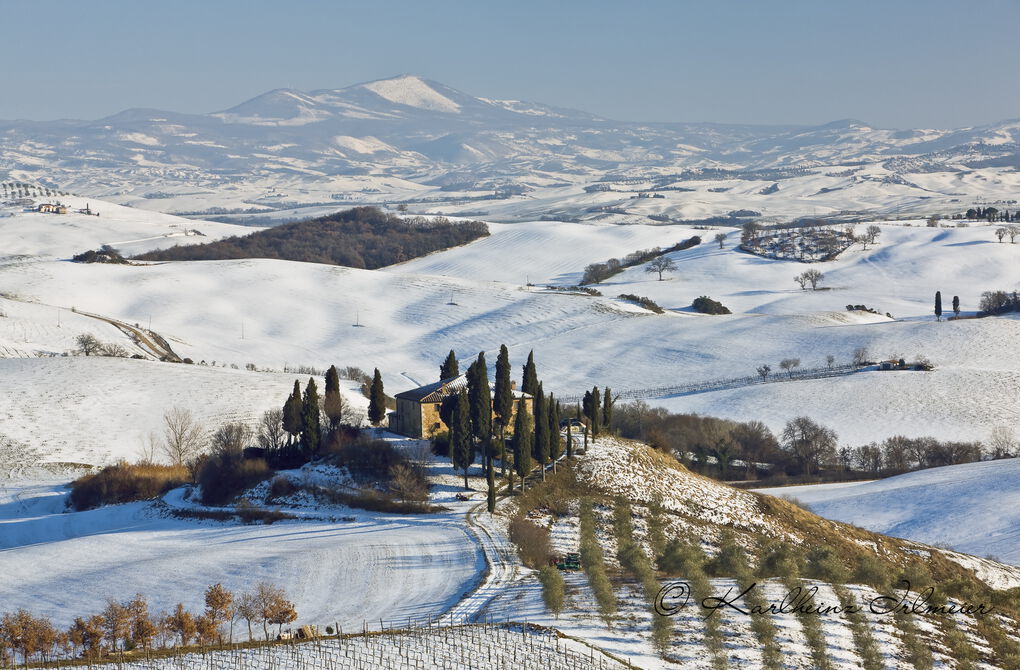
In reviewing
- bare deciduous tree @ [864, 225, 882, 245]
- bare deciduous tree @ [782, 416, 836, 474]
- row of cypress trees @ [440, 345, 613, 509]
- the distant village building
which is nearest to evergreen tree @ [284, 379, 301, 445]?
the distant village building

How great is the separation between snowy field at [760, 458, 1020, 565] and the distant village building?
55.4ft

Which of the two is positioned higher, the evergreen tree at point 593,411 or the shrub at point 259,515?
the evergreen tree at point 593,411

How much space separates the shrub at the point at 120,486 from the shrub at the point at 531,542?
18.8 metres

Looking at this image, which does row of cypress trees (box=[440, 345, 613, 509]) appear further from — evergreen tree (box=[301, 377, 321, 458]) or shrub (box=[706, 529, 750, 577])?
shrub (box=[706, 529, 750, 577])

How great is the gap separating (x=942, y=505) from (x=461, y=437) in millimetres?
23207

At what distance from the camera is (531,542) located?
4034cm

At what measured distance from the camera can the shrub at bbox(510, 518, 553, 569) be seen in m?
38.8

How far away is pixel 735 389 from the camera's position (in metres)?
87.8

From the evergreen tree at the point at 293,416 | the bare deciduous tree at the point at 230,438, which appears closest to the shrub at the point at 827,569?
the evergreen tree at the point at 293,416

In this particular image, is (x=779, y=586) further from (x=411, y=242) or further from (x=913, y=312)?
(x=411, y=242)

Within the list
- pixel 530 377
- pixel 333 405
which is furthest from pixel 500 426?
pixel 333 405

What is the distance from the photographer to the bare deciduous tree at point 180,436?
202 feet

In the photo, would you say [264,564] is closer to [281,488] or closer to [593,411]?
[281,488]

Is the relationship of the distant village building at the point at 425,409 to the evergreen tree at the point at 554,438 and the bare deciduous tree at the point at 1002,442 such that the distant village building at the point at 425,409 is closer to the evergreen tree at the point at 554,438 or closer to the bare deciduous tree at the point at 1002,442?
the evergreen tree at the point at 554,438
